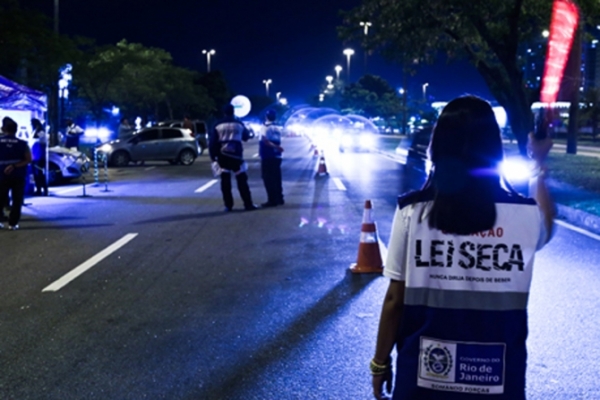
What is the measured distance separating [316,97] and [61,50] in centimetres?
10125

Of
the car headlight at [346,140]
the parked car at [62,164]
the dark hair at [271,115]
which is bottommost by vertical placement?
the parked car at [62,164]

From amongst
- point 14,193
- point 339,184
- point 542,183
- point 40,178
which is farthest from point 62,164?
point 542,183

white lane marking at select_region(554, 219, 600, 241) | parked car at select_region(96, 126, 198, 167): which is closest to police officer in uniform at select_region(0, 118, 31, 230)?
white lane marking at select_region(554, 219, 600, 241)

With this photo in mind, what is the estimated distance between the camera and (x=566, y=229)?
12.1 metres

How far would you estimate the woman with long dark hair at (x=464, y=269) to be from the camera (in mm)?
2377

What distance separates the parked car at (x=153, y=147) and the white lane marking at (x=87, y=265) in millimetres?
17744

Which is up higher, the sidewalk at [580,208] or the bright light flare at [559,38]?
the bright light flare at [559,38]

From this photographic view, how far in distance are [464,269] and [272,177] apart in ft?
39.5

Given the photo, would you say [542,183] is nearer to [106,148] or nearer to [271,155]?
[271,155]

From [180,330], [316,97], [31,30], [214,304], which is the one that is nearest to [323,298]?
[214,304]

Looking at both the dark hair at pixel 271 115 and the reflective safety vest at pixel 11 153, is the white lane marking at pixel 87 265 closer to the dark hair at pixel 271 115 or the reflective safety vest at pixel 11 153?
the reflective safety vest at pixel 11 153

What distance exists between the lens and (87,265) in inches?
355

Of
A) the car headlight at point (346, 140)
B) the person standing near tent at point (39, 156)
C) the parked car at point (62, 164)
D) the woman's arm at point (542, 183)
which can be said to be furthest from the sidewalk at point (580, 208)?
the car headlight at point (346, 140)

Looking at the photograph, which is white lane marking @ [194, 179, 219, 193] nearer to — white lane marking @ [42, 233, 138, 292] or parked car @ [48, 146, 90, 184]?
parked car @ [48, 146, 90, 184]
